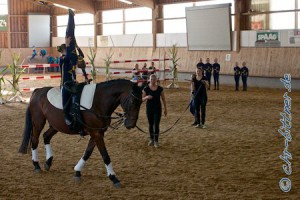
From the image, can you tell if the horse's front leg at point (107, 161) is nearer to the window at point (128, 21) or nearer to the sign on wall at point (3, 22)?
the window at point (128, 21)

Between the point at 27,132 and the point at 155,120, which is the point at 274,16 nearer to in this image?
the point at 155,120

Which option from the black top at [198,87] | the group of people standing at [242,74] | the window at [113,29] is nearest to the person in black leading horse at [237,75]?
the group of people standing at [242,74]

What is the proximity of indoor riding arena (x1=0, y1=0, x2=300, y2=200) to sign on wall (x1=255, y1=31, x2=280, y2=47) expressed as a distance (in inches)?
2.1

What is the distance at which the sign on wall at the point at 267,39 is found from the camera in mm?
22109

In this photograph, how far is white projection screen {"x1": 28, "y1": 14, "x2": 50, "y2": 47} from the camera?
121 feet

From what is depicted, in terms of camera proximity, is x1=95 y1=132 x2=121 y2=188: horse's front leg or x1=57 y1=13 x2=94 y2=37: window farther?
x1=57 y1=13 x2=94 y2=37: window

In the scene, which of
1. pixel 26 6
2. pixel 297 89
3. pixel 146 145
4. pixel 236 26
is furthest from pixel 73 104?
pixel 26 6

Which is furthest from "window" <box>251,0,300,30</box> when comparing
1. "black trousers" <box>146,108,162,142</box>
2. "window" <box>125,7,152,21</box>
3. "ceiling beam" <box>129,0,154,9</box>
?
"black trousers" <box>146,108,162,142</box>

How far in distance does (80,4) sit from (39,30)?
26.2 feet

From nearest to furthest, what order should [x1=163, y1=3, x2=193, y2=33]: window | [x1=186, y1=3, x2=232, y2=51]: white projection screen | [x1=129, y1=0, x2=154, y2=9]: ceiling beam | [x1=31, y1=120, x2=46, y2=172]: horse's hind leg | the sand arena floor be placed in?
the sand arena floor
[x1=31, y1=120, x2=46, y2=172]: horse's hind leg
[x1=186, y1=3, x2=232, y2=51]: white projection screen
[x1=129, y1=0, x2=154, y2=9]: ceiling beam
[x1=163, y1=3, x2=193, y2=33]: window

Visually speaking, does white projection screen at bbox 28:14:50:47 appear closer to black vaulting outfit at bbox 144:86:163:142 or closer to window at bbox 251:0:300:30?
window at bbox 251:0:300:30

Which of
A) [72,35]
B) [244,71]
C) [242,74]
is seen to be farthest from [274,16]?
[72,35]

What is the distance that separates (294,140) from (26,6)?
31789 millimetres

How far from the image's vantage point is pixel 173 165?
7.52m
